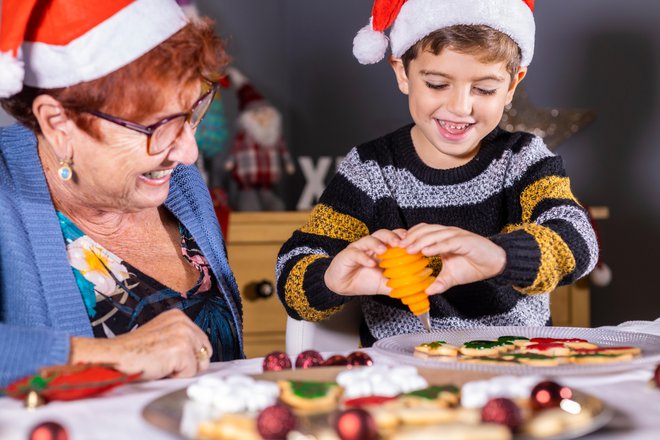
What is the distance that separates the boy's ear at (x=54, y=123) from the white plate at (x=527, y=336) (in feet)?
1.71

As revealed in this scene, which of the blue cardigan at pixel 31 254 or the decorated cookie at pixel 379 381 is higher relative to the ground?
the blue cardigan at pixel 31 254

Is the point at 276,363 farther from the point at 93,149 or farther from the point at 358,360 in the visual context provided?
the point at 93,149

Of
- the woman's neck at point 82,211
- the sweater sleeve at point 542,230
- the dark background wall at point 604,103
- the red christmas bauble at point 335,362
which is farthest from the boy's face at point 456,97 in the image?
the dark background wall at point 604,103

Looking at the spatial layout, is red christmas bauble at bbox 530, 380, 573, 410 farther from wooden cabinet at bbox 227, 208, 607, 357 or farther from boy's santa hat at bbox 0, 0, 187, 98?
wooden cabinet at bbox 227, 208, 607, 357

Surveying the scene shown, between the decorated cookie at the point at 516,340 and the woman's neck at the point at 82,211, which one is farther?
the woman's neck at the point at 82,211

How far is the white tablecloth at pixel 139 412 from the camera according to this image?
76 centimetres

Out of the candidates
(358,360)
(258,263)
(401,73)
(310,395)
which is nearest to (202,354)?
(358,360)

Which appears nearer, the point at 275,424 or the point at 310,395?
the point at 275,424

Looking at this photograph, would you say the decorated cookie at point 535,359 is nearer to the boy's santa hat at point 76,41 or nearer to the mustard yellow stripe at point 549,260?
the mustard yellow stripe at point 549,260

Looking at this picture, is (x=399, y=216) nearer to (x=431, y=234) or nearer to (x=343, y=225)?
(x=343, y=225)

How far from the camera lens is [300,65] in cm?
341

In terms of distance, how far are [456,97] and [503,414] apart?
0.89 meters

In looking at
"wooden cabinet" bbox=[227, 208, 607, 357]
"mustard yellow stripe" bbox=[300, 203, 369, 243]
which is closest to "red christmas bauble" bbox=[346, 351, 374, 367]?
"mustard yellow stripe" bbox=[300, 203, 369, 243]

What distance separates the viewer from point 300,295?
1453 millimetres
